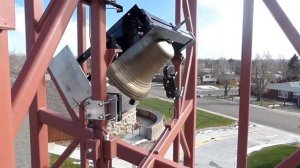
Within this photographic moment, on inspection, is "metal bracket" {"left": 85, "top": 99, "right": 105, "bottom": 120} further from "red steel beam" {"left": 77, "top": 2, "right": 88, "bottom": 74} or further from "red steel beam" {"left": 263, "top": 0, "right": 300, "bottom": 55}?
"red steel beam" {"left": 263, "top": 0, "right": 300, "bottom": 55}

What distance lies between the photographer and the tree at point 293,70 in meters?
48.5

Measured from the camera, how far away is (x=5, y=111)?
1.53m

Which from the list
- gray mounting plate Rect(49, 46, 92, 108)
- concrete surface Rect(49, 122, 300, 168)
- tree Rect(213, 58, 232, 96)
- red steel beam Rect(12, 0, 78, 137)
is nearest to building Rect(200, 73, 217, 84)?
tree Rect(213, 58, 232, 96)

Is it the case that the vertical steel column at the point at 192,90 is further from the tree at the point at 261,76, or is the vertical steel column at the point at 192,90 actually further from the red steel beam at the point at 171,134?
the tree at the point at 261,76

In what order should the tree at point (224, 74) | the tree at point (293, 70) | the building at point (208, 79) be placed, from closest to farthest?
the tree at point (224, 74) → the tree at point (293, 70) → the building at point (208, 79)

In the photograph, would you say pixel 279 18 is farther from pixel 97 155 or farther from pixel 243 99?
pixel 97 155

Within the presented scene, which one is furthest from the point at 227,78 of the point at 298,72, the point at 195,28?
the point at 195,28

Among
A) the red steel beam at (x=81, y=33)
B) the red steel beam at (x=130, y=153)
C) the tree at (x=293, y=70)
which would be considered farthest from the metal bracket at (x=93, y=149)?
the tree at (x=293, y=70)

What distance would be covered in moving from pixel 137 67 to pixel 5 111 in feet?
5.02

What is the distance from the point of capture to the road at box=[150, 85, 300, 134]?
2658cm

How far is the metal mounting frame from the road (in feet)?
74.8

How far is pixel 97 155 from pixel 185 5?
2.34m

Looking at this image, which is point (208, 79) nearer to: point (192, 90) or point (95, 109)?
point (192, 90)

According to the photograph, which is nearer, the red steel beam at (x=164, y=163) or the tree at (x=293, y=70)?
the red steel beam at (x=164, y=163)
